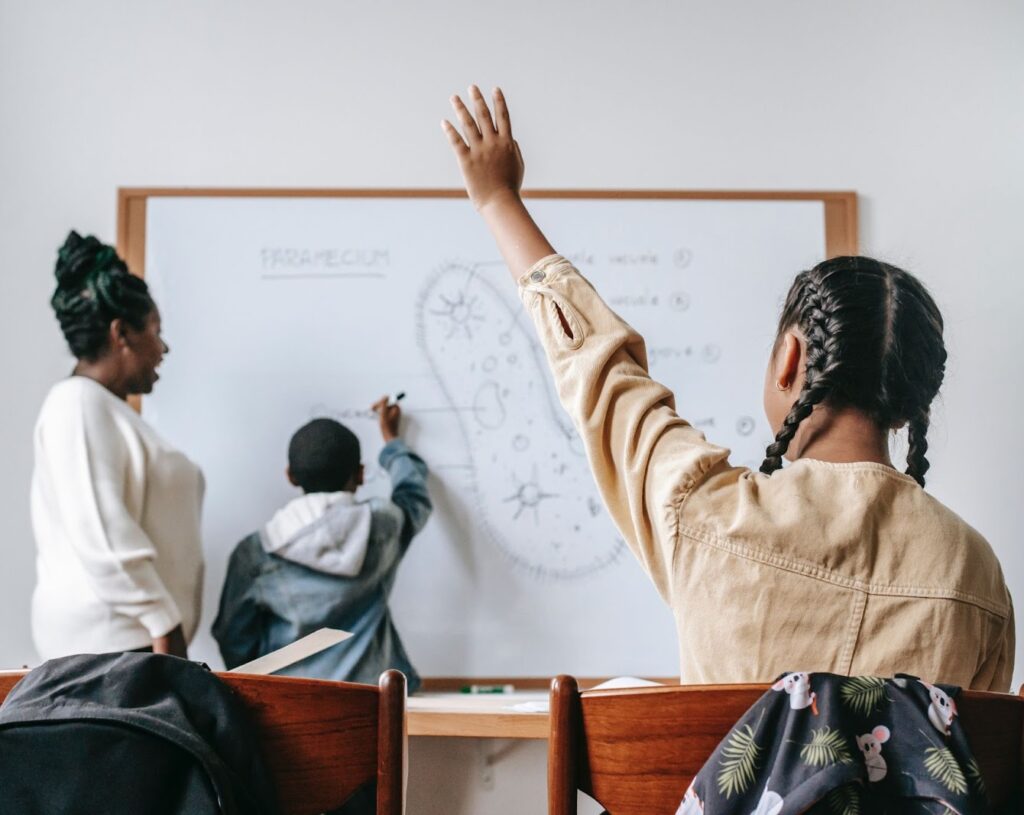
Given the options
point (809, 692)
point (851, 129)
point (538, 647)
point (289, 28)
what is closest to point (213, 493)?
point (538, 647)

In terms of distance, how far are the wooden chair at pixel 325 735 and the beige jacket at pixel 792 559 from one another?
0.87 feet

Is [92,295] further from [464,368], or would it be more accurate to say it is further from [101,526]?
[464,368]

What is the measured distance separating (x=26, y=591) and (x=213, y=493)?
47 centimetres

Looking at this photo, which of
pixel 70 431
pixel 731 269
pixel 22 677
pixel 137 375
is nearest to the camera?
pixel 22 677

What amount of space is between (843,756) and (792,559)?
22 cm

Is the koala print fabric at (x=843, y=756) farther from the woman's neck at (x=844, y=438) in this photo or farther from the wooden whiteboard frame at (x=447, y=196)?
the wooden whiteboard frame at (x=447, y=196)

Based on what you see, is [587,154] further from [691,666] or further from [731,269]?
[691,666]

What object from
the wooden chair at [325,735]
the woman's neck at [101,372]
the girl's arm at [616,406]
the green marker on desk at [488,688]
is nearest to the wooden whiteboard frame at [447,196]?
the woman's neck at [101,372]

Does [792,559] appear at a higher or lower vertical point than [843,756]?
higher

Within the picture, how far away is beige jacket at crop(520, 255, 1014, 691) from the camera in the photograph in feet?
3.03

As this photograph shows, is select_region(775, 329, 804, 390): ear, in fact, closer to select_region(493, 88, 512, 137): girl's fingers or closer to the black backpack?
select_region(493, 88, 512, 137): girl's fingers

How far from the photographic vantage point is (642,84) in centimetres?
263

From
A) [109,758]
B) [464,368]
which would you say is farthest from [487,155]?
[464,368]

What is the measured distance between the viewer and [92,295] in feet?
7.77
